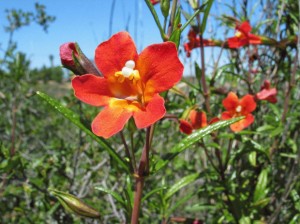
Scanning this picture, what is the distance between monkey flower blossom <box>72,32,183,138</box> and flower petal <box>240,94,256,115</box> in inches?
34.9

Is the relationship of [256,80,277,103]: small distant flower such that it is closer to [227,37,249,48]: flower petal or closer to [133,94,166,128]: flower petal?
[227,37,249,48]: flower petal

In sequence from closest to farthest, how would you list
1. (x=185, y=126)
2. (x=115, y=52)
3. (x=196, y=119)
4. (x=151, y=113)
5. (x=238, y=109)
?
1. (x=151, y=113)
2. (x=115, y=52)
3. (x=185, y=126)
4. (x=196, y=119)
5. (x=238, y=109)

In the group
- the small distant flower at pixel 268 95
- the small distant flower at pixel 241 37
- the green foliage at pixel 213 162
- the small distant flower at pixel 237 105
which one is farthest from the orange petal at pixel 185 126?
the small distant flower at pixel 241 37

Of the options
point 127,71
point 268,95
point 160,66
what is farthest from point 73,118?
point 268,95

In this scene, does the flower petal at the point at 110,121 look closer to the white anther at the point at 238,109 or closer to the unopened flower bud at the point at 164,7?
the unopened flower bud at the point at 164,7

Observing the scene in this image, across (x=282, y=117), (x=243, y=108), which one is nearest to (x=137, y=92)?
(x=243, y=108)

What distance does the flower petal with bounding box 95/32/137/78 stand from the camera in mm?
1093

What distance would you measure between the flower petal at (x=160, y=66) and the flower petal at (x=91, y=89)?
0.44 ft

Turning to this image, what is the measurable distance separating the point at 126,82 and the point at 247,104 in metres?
0.94

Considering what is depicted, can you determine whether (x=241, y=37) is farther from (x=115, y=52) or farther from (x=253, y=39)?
(x=115, y=52)

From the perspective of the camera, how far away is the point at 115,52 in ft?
3.67

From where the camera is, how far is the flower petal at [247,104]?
6.32 ft

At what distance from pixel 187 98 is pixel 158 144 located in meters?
1.77

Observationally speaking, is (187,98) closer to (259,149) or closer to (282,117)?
(259,149)
